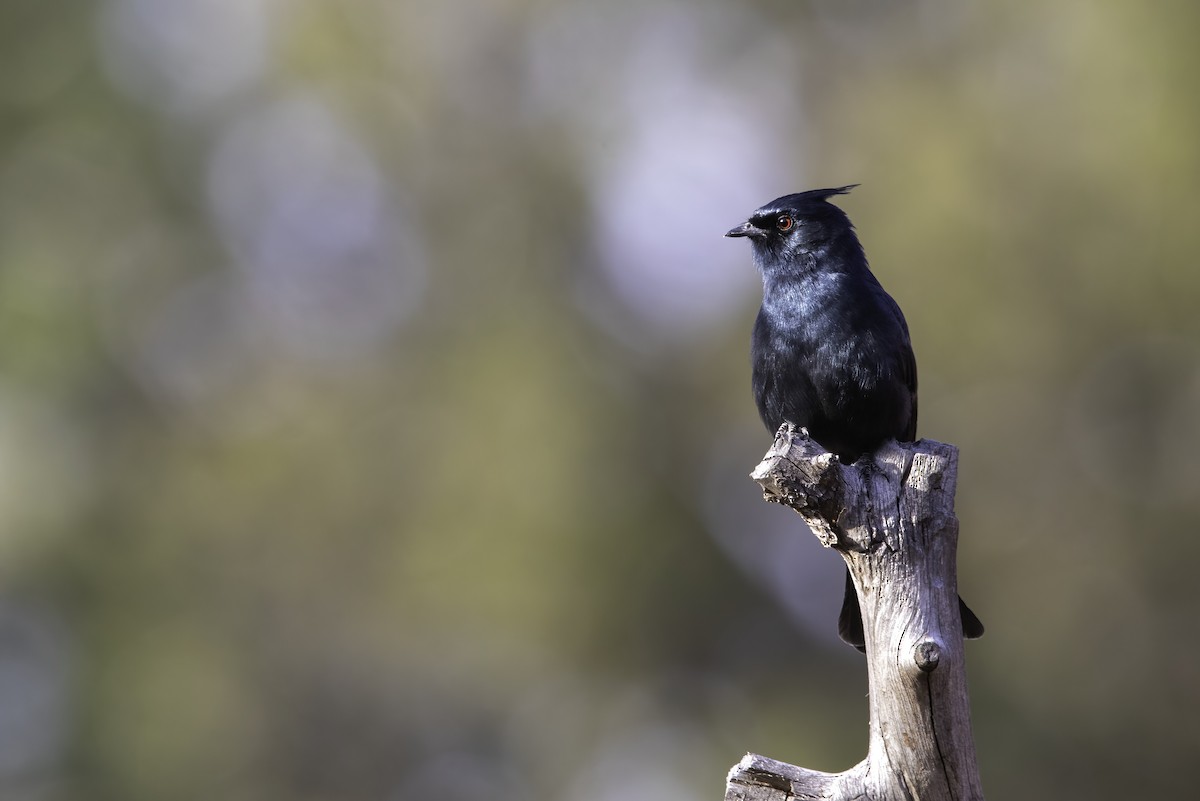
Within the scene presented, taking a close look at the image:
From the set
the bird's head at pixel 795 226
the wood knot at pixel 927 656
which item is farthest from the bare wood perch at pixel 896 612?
the bird's head at pixel 795 226

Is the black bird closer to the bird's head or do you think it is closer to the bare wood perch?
the bird's head

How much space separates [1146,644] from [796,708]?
2.67 meters

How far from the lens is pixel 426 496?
10.6m

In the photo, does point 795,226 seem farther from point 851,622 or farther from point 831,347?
point 851,622

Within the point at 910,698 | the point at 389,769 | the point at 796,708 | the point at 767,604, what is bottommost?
the point at 910,698

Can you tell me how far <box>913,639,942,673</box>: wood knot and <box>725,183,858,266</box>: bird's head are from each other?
7.82ft

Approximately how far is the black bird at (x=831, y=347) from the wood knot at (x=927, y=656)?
1200 millimetres

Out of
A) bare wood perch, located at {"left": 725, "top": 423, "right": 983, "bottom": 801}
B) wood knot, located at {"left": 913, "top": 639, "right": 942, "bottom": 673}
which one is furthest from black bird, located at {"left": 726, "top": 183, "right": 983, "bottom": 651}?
wood knot, located at {"left": 913, "top": 639, "right": 942, "bottom": 673}

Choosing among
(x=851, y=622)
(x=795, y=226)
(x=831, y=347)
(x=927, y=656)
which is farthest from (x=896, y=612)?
(x=795, y=226)

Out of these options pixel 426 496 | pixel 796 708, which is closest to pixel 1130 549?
pixel 796 708

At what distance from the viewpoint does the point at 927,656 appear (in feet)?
12.0

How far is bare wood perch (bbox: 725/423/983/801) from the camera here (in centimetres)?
371

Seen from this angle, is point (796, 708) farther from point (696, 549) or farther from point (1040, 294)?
point (1040, 294)

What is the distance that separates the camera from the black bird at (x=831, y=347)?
5.15 metres
